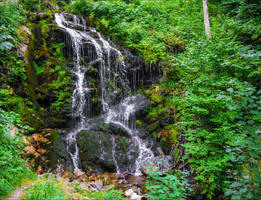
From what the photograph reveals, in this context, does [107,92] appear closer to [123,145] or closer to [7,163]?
[123,145]

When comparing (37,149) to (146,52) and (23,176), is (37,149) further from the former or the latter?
(146,52)

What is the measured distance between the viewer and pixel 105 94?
33.0 ft

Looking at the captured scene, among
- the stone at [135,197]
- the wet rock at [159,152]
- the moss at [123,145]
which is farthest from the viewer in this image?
the moss at [123,145]

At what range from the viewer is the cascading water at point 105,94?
8180 mm

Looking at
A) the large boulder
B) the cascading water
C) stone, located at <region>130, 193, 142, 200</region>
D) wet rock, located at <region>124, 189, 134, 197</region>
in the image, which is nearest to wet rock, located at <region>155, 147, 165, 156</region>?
the cascading water

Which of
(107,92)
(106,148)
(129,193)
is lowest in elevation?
(129,193)

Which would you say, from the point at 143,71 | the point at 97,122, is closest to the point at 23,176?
the point at 97,122

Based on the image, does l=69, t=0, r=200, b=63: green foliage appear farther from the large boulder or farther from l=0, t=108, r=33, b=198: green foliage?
l=0, t=108, r=33, b=198: green foliage

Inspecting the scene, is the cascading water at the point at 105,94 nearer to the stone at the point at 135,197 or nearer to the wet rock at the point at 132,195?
→ the wet rock at the point at 132,195

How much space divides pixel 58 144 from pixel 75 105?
2364 millimetres

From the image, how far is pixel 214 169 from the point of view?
157 inches

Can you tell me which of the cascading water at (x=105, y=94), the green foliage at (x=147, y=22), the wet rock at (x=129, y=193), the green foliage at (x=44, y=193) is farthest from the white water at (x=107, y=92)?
the green foliage at (x=44, y=193)

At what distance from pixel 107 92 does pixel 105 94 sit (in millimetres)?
198

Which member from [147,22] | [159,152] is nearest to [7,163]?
[159,152]
